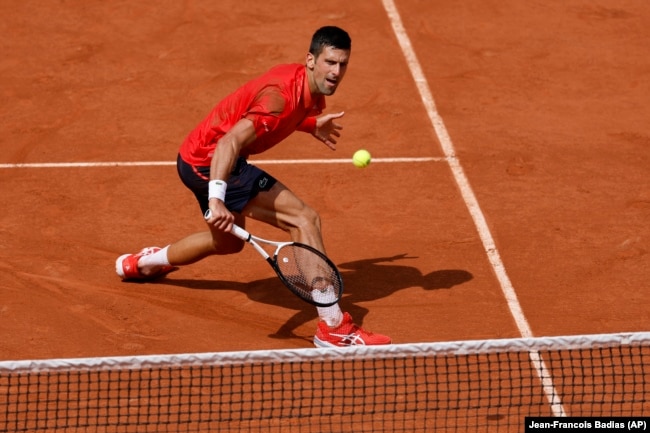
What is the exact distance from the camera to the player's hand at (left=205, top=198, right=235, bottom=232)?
746 cm

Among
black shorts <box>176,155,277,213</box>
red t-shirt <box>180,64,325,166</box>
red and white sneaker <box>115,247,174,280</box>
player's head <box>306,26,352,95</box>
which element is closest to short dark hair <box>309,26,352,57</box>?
player's head <box>306,26,352,95</box>

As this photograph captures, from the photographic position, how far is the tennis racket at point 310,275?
7859 millimetres

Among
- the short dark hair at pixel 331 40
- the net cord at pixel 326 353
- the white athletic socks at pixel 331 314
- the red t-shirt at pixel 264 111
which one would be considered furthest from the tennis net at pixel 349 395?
the short dark hair at pixel 331 40

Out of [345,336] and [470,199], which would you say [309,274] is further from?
[470,199]

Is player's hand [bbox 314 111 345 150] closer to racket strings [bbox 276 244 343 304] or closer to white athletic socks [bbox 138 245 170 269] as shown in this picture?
racket strings [bbox 276 244 343 304]

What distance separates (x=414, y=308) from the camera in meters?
8.78

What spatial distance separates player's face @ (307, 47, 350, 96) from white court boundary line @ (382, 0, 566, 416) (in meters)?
2.32

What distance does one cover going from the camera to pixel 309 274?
26.0 feet

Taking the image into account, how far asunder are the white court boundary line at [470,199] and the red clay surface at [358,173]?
0.08 meters

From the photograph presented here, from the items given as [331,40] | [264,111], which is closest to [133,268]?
[264,111]

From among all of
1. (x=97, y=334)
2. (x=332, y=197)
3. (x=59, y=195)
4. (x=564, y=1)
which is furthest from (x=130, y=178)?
(x=564, y=1)

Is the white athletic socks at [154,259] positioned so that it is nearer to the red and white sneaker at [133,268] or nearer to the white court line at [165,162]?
the red and white sneaker at [133,268]

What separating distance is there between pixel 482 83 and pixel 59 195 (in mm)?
5066

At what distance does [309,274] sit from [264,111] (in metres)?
1.18
